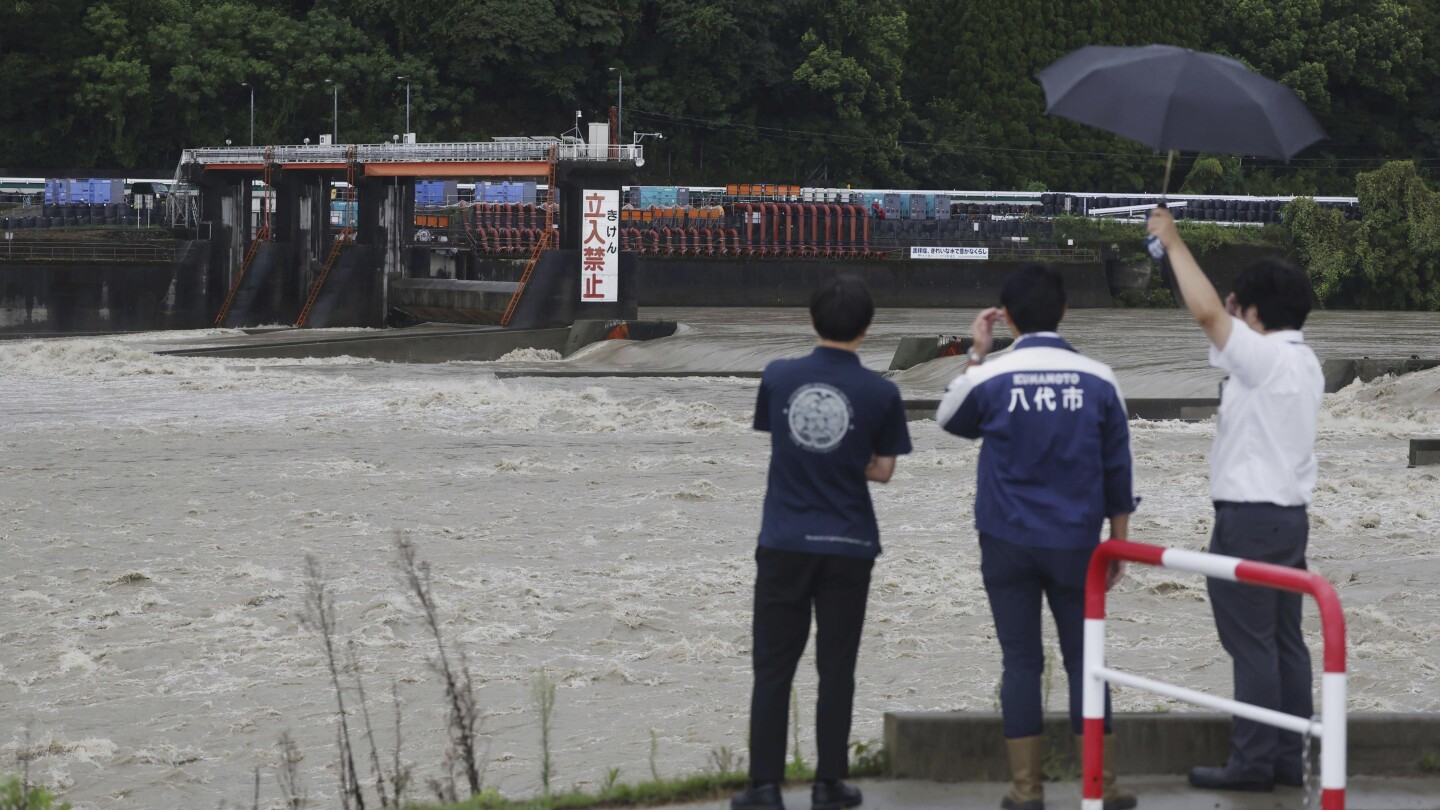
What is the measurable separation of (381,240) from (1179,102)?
49.8 metres

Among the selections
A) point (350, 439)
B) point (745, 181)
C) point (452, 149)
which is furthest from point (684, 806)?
point (745, 181)

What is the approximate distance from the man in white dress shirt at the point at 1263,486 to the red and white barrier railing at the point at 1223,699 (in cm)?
71

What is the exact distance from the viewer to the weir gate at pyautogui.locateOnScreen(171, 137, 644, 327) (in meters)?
45.6

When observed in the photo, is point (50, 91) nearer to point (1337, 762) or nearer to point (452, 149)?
point (452, 149)

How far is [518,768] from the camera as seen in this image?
9352mm

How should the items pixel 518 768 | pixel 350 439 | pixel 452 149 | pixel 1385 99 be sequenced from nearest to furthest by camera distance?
1. pixel 518 768
2. pixel 350 439
3. pixel 452 149
4. pixel 1385 99

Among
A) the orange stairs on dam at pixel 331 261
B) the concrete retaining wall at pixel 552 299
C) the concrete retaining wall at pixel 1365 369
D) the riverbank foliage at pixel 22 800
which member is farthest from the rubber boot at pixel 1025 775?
the orange stairs on dam at pixel 331 261

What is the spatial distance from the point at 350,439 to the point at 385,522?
7386mm

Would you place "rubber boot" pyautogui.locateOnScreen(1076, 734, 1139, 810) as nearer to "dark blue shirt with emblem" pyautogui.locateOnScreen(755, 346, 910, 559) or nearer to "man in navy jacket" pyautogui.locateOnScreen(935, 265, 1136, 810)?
"man in navy jacket" pyautogui.locateOnScreen(935, 265, 1136, 810)

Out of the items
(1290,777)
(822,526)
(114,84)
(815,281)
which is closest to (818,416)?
(822,526)

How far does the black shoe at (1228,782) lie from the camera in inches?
255

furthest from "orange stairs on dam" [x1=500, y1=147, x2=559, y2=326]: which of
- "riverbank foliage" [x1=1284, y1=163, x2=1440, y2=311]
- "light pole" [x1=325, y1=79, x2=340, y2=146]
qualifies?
"riverbank foliage" [x1=1284, y1=163, x2=1440, y2=311]

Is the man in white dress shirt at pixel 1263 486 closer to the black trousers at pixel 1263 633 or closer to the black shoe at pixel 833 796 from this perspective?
the black trousers at pixel 1263 633

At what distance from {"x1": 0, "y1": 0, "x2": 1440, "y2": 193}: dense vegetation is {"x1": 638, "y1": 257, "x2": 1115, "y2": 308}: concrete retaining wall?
20.8m
